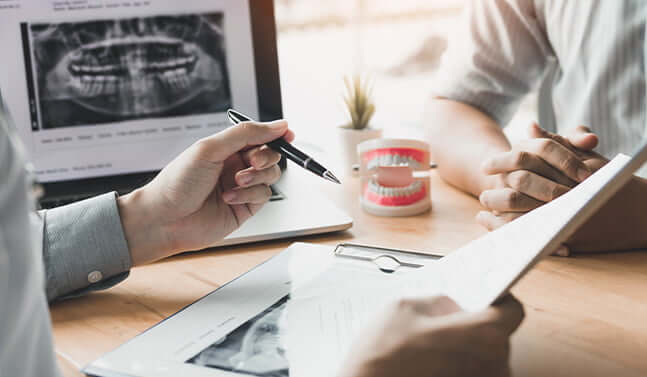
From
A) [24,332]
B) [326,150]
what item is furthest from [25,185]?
[326,150]

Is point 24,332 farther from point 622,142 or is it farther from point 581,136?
point 622,142

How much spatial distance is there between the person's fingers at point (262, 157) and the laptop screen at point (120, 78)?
345 mm

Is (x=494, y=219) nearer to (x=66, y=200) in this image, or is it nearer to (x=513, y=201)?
(x=513, y=201)

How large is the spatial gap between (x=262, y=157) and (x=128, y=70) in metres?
0.44

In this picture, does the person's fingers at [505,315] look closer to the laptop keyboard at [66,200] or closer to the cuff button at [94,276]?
the cuff button at [94,276]

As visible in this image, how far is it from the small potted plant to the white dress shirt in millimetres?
201

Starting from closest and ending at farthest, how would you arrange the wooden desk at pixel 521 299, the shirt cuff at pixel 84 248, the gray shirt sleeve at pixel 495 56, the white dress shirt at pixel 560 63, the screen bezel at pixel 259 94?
the wooden desk at pixel 521 299
the shirt cuff at pixel 84 248
the screen bezel at pixel 259 94
the white dress shirt at pixel 560 63
the gray shirt sleeve at pixel 495 56

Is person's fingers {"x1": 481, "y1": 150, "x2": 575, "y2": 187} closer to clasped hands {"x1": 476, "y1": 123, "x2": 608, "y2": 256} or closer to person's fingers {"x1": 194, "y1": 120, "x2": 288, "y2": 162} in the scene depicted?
clasped hands {"x1": 476, "y1": 123, "x2": 608, "y2": 256}

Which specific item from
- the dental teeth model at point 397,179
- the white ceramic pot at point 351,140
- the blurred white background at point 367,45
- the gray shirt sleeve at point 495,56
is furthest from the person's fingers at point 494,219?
the blurred white background at point 367,45

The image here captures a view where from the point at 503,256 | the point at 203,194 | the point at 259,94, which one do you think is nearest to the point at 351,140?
the point at 259,94

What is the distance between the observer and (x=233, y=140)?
81 centimetres

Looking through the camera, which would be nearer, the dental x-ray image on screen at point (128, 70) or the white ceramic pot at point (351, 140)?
the dental x-ray image on screen at point (128, 70)

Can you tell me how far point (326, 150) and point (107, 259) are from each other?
2.35 feet

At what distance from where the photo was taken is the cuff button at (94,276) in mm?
786
